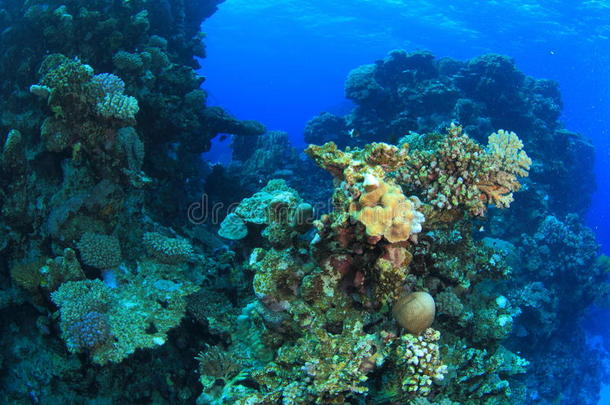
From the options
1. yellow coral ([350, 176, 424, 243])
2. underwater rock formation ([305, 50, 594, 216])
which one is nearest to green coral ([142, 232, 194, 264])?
yellow coral ([350, 176, 424, 243])

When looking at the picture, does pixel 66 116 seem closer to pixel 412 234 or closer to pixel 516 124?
pixel 412 234

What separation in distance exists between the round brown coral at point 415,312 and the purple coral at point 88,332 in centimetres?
336

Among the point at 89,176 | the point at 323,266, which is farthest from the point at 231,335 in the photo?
the point at 89,176

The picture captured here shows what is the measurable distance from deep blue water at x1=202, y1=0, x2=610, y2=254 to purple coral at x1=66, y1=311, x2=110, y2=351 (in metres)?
30.1

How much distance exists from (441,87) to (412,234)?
13484 millimetres

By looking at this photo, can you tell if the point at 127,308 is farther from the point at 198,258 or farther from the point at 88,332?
the point at 198,258

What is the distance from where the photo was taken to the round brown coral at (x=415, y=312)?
140 inches

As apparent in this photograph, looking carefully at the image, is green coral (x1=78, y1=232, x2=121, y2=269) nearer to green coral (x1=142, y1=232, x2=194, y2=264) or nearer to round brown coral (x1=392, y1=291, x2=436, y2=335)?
green coral (x1=142, y1=232, x2=194, y2=264)

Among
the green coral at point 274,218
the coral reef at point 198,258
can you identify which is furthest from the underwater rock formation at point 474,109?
the green coral at point 274,218

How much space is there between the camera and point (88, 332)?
4.15 m

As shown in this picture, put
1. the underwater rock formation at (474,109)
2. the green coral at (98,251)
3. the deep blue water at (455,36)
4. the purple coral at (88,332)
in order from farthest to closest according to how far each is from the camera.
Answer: the deep blue water at (455,36), the underwater rock formation at (474,109), the green coral at (98,251), the purple coral at (88,332)

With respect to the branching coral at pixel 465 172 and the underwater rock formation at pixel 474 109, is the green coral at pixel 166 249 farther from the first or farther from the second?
the underwater rock formation at pixel 474 109

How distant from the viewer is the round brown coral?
11.7 feet

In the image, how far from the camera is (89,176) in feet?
19.4
